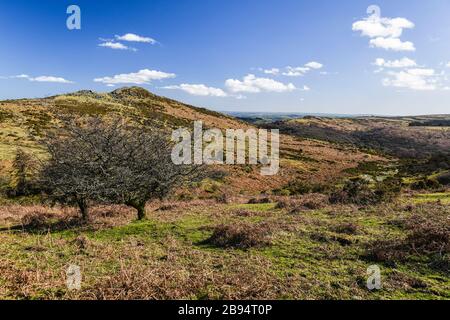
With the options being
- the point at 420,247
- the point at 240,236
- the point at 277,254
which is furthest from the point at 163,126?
the point at 420,247

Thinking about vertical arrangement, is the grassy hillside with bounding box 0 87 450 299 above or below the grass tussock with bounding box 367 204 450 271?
below

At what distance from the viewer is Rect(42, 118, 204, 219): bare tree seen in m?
17.6

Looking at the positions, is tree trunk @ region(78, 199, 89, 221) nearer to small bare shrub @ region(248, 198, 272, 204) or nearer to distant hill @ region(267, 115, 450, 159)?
small bare shrub @ region(248, 198, 272, 204)

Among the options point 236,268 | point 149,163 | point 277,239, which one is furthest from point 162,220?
point 236,268

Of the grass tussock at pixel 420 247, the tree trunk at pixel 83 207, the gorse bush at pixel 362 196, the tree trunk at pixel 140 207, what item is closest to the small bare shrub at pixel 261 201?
the gorse bush at pixel 362 196

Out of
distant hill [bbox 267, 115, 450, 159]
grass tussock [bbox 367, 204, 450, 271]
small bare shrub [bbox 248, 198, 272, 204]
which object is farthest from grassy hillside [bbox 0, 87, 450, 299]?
distant hill [bbox 267, 115, 450, 159]

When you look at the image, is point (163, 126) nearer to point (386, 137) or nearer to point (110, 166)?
point (110, 166)

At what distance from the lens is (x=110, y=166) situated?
18.1m

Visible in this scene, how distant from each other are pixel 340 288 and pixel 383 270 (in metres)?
2.18

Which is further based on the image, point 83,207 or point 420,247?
point 83,207

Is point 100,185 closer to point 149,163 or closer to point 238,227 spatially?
point 149,163

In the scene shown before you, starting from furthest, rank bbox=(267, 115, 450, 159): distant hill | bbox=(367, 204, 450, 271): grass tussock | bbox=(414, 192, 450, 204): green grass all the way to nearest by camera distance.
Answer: bbox=(267, 115, 450, 159): distant hill < bbox=(414, 192, 450, 204): green grass < bbox=(367, 204, 450, 271): grass tussock

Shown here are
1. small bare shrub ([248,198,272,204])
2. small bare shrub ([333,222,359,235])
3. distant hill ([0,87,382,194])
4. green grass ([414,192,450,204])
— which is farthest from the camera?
distant hill ([0,87,382,194])

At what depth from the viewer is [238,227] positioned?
48.5 ft
